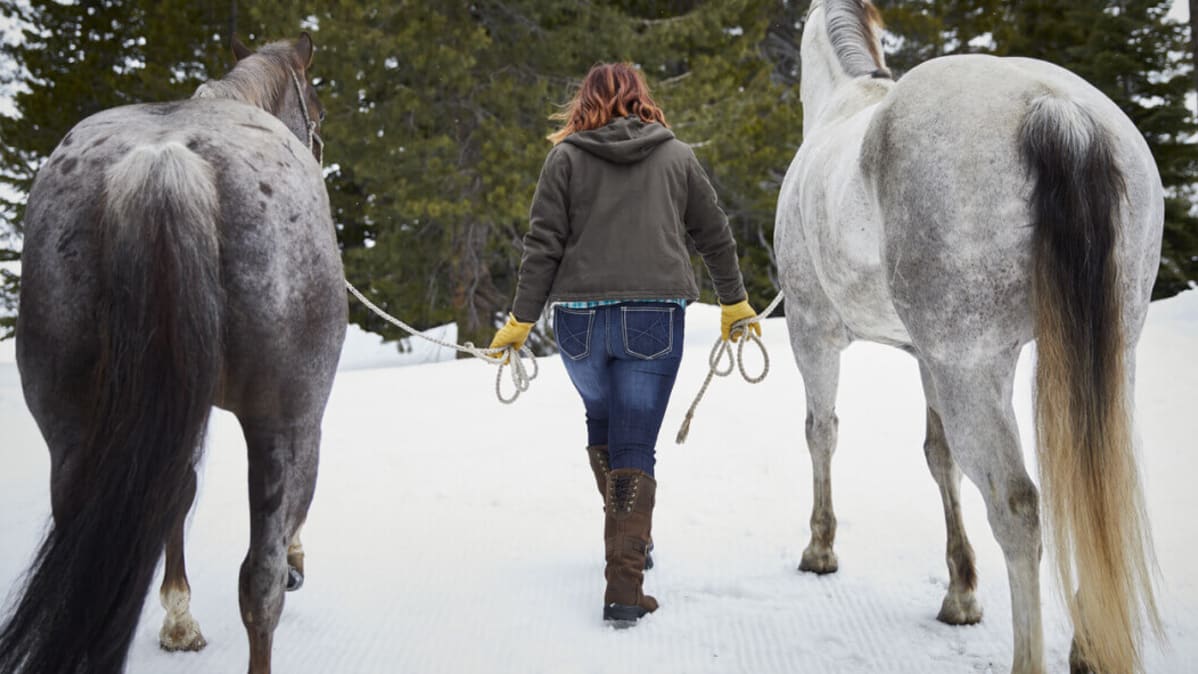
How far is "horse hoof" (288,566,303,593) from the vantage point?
10.1ft

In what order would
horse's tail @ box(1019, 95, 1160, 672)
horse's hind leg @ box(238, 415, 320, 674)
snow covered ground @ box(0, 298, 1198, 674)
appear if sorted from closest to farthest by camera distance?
horse's tail @ box(1019, 95, 1160, 672) < horse's hind leg @ box(238, 415, 320, 674) < snow covered ground @ box(0, 298, 1198, 674)

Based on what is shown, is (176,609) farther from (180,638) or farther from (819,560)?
(819,560)

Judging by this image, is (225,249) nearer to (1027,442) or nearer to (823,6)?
(823,6)

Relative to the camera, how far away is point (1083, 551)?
2.03 meters

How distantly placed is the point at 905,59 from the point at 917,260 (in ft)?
45.7

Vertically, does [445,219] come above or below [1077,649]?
above

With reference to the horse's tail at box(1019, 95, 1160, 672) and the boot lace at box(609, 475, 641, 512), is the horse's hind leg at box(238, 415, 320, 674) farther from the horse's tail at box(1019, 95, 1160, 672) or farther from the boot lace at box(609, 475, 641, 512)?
the horse's tail at box(1019, 95, 1160, 672)

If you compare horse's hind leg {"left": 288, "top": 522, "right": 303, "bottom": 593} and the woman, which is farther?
horse's hind leg {"left": 288, "top": 522, "right": 303, "bottom": 593}

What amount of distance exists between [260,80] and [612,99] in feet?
4.08

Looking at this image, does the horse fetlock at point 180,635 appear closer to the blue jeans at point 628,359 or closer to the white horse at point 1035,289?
the blue jeans at point 628,359

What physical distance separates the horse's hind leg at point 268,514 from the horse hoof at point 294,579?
91 centimetres

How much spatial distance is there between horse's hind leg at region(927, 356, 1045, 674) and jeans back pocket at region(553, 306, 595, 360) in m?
1.14

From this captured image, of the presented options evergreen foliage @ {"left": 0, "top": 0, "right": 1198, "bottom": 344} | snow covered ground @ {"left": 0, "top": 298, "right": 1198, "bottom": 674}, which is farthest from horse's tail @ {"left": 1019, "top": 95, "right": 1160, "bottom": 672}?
evergreen foliage @ {"left": 0, "top": 0, "right": 1198, "bottom": 344}

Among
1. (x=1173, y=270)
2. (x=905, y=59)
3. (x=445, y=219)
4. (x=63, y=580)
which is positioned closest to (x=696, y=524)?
(x=63, y=580)
